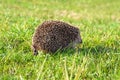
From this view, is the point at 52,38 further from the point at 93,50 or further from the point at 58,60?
the point at 93,50

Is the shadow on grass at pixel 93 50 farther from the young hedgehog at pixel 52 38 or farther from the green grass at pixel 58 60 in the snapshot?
the young hedgehog at pixel 52 38

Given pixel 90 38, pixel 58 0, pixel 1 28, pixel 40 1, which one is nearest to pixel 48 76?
pixel 90 38

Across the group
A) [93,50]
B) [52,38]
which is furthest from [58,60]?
[93,50]

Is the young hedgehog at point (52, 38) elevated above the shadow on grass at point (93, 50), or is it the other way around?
the young hedgehog at point (52, 38)

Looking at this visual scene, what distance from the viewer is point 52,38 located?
7.21m

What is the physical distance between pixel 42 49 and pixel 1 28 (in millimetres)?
2596

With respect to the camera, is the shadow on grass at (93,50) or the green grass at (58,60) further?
the shadow on grass at (93,50)

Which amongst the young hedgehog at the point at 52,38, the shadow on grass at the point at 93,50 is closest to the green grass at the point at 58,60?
the shadow on grass at the point at 93,50

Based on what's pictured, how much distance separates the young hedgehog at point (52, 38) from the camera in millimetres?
7156

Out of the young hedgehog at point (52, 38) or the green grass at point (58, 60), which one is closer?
the green grass at point (58, 60)

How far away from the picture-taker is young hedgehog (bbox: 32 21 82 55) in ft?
23.5

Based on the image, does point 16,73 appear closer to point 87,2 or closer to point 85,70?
point 85,70

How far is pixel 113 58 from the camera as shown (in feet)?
22.4

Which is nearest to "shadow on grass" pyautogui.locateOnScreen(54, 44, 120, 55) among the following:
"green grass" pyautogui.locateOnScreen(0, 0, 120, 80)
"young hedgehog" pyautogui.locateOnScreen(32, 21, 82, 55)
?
"green grass" pyautogui.locateOnScreen(0, 0, 120, 80)
